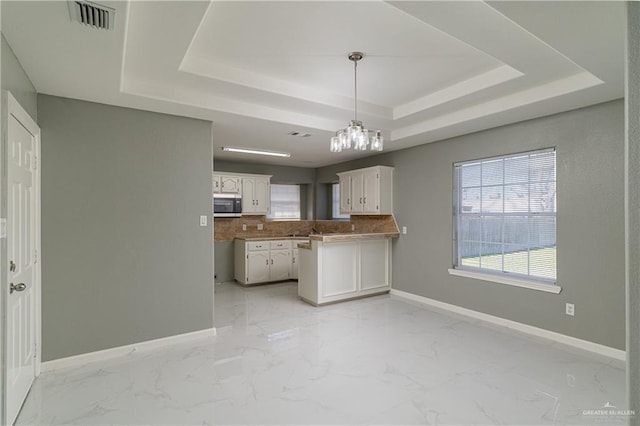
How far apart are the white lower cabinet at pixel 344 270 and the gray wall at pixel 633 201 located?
404 cm

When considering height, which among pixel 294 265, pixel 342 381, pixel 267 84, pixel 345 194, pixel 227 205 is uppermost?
pixel 267 84

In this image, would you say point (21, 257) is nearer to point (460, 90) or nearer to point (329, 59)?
point (329, 59)

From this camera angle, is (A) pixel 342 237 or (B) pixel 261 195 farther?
(B) pixel 261 195

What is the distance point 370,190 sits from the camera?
223 inches

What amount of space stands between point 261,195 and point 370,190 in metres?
2.40

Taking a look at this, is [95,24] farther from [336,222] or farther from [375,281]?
[336,222]

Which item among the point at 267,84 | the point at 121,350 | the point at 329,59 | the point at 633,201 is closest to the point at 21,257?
the point at 121,350

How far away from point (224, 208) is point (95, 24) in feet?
15.2

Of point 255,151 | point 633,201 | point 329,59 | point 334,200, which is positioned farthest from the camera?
point 334,200

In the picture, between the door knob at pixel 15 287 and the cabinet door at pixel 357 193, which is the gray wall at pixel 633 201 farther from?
the cabinet door at pixel 357 193

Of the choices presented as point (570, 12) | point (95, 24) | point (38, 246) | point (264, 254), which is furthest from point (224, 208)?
point (570, 12)

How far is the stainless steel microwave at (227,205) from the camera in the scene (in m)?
6.28

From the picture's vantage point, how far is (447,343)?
3465 mm

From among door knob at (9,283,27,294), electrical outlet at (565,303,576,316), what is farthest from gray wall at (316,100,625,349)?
door knob at (9,283,27,294)
